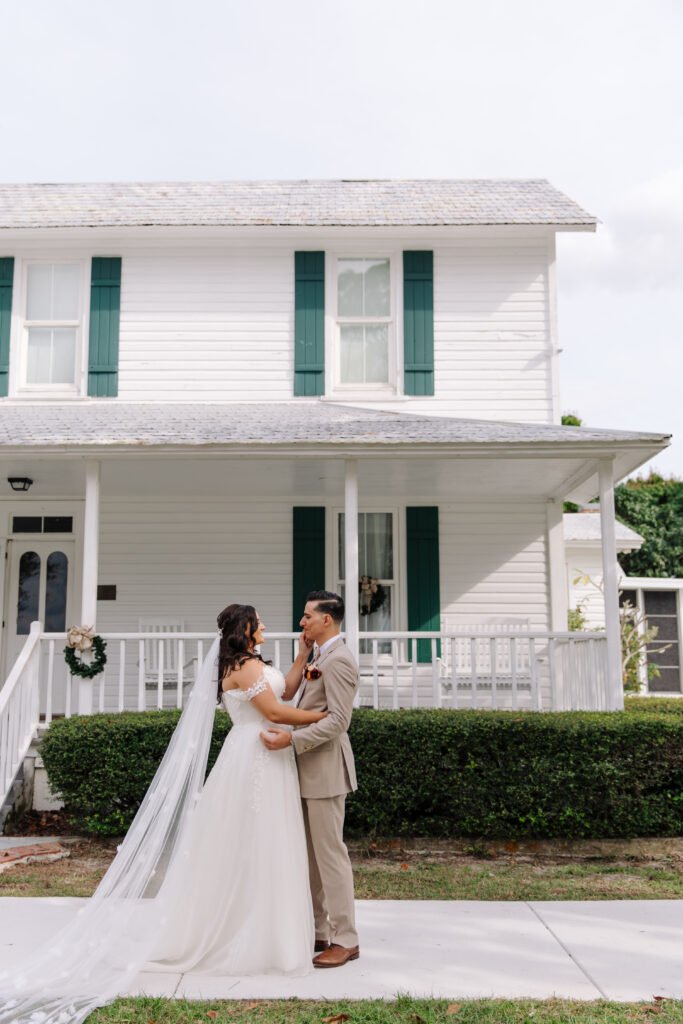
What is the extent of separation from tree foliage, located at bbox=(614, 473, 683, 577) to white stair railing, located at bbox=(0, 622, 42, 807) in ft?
52.8

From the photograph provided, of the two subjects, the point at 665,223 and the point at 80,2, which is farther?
the point at 665,223

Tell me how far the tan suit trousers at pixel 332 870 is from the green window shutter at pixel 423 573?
18.9 feet

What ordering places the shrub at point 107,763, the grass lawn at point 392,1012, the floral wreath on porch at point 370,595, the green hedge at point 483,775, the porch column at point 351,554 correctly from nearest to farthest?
the grass lawn at point 392,1012
the green hedge at point 483,775
the shrub at point 107,763
the porch column at point 351,554
the floral wreath on porch at point 370,595

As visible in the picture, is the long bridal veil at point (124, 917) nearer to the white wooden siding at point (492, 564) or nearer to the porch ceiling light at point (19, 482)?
the porch ceiling light at point (19, 482)

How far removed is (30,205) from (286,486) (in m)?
5.01

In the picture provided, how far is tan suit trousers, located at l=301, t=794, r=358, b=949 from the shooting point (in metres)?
4.32

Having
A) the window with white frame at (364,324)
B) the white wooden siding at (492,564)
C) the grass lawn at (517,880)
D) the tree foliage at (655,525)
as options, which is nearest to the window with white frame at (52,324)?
the window with white frame at (364,324)

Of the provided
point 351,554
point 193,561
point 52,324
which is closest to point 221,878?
point 351,554

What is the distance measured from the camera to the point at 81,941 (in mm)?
4180

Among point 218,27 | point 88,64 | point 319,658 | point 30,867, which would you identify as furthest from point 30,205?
point 319,658

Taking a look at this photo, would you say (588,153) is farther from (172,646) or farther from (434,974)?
(434,974)

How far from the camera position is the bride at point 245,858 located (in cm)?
420

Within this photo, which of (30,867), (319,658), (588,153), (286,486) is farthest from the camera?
(588,153)

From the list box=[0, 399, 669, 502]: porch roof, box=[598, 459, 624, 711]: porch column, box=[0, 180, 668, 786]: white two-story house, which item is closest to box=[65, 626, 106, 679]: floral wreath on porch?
box=[0, 399, 669, 502]: porch roof
